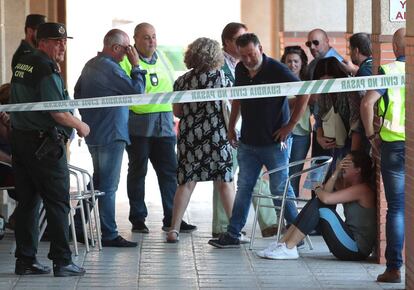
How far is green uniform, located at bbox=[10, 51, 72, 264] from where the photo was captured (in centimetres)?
755

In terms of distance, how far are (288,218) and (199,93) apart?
1.90m

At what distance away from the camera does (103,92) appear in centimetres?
912

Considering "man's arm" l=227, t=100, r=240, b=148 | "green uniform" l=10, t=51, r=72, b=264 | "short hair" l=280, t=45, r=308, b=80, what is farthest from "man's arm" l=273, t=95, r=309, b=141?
"green uniform" l=10, t=51, r=72, b=264

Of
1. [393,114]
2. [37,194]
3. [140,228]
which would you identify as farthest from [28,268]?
[393,114]

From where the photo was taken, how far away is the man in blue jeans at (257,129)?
29.4ft

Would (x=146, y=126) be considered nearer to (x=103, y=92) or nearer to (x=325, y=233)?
(x=103, y=92)

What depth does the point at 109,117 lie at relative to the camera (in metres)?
9.15

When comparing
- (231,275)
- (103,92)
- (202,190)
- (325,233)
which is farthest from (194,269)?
(202,190)

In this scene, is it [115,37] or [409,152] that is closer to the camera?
[409,152]

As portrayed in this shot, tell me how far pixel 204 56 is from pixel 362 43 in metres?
1.39

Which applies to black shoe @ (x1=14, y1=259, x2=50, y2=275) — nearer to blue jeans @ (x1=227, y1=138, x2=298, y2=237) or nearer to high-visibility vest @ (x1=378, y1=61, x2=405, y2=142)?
blue jeans @ (x1=227, y1=138, x2=298, y2=237)

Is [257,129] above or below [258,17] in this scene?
below

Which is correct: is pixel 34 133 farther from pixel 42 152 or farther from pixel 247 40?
pixel 247 40

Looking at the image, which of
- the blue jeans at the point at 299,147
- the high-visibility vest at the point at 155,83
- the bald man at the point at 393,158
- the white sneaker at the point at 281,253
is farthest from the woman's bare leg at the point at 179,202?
the bald man at the point at 393,158
